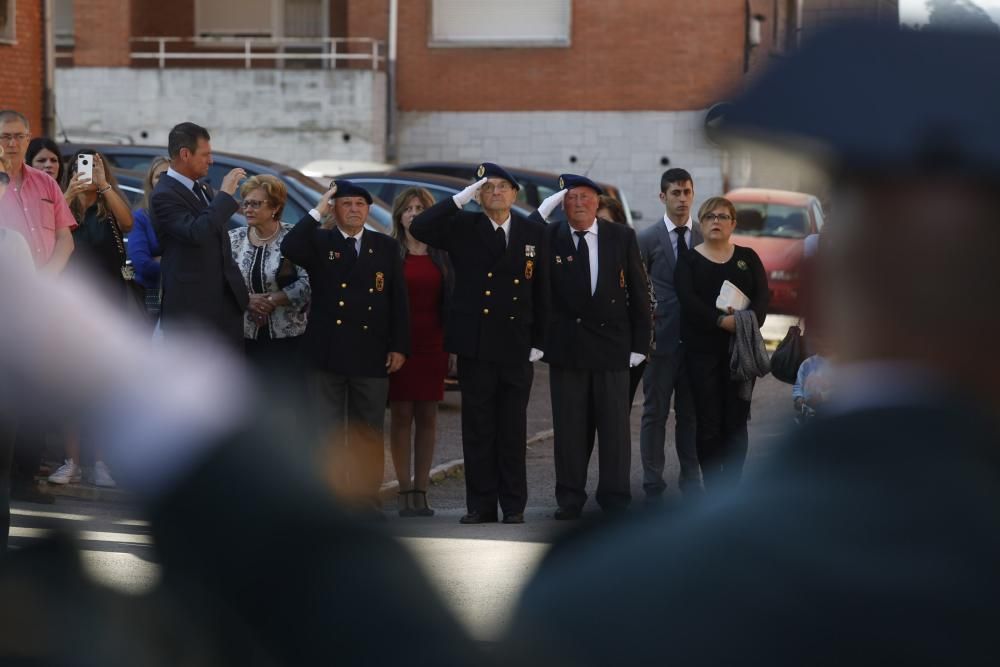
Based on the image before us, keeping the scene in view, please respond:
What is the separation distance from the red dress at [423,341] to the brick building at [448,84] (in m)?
20.1

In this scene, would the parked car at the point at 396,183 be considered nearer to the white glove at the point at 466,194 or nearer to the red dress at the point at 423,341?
the red dress at the point at 423,341

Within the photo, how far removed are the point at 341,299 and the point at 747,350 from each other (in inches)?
89.7

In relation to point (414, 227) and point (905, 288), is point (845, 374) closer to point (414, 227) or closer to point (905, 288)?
point (905, 288)

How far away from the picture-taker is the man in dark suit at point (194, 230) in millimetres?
8156

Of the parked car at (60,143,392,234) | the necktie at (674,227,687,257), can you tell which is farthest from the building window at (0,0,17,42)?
the necktie at (674,227,687,257)

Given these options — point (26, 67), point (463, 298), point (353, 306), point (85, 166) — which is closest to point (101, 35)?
point (26, 67)

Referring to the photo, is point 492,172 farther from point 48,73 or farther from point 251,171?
point 48,73

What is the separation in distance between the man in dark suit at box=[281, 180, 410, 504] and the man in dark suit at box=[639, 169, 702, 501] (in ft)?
5.33

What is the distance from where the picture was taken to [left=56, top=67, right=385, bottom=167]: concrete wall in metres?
29.0

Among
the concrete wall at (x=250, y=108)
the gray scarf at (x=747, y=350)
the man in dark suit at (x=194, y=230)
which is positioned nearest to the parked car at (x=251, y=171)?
the man in dark suit at (x=194, y=230)

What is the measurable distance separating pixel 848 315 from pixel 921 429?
0.12 metres

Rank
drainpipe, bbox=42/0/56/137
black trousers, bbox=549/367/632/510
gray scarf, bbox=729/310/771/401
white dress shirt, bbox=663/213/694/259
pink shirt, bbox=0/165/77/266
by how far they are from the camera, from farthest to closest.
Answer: drainpipe, bbox=42/0/56/137 < white dress shirt, bbox=663/213/694/259 < black trousers, bbox=549/367/632/510 < gray scarf, bbox=729/310/771/401 < pink shirt, bbox=0/165/77/266

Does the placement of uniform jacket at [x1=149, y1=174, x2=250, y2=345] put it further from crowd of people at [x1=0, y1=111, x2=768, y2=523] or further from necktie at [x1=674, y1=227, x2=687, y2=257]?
necktie at [x1=674, y1=227, x2=687, y2=257]

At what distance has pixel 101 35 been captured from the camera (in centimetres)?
3114
